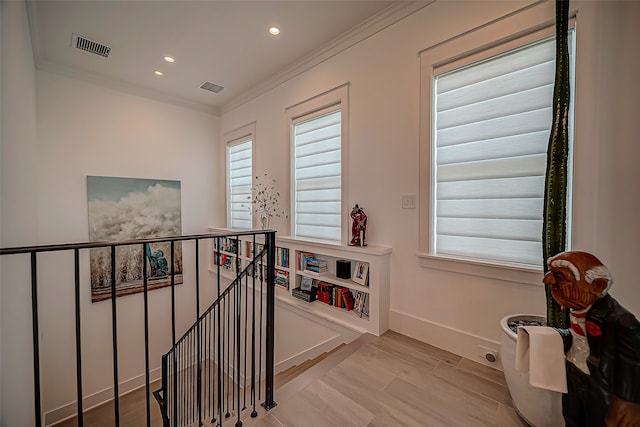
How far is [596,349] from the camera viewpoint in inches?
39.0

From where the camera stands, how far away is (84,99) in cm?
347

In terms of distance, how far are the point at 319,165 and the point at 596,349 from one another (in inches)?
100

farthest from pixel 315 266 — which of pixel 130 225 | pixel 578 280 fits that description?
pixel 130 225

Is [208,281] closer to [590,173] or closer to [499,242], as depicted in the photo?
[499,242]

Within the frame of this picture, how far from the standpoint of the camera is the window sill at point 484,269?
5.57 feet

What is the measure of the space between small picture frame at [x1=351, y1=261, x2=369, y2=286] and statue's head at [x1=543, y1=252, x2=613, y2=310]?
1422 millimetres

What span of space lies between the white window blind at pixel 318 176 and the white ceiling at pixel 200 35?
2.45 feet

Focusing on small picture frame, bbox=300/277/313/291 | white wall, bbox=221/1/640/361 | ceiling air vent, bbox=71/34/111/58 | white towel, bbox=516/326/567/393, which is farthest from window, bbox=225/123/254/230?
white towel, bbox=516/326/567/393

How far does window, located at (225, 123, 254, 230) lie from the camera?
13.7 feet

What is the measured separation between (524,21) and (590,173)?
105 centimetres

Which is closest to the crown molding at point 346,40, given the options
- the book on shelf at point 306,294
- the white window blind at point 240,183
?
the white window blind at point 240,183

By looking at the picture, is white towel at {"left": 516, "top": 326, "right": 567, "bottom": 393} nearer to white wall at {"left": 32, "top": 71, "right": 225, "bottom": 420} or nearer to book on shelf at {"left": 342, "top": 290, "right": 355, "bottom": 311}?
book on shelf at {"left": 342, "top": 290, "right": 355, "bottom": 311}

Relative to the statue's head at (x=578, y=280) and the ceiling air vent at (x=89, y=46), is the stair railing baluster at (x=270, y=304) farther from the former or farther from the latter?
the ceiling air vent at (x=89, y=46)

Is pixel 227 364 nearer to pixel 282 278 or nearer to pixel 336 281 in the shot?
pixel 282 278
